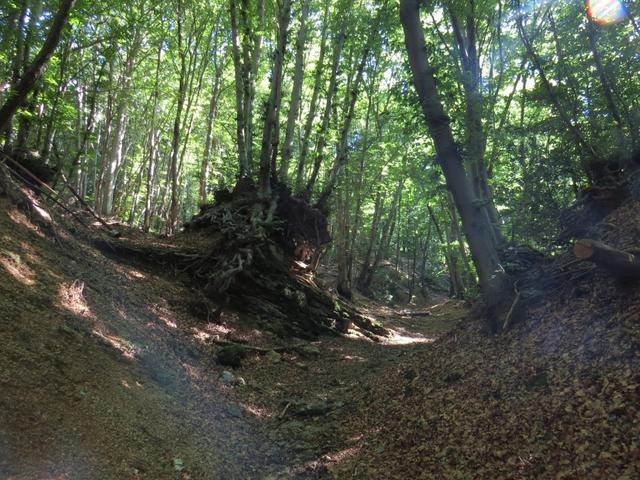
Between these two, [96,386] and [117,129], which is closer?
[96,386]

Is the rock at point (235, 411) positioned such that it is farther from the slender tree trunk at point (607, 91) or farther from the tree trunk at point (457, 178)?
the slender tree trunk at point (607, 91)

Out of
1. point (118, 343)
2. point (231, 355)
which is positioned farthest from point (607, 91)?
point (118, 343)

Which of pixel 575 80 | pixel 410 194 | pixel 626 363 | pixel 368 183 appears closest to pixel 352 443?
pixel 626 363

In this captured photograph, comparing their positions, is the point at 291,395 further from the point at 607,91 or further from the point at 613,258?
the point at 607,91

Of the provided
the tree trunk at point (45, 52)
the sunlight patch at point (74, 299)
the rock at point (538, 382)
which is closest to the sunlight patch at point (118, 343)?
the sunlight patch at point (74, 299)

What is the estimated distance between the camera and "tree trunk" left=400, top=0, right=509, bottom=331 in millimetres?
6391

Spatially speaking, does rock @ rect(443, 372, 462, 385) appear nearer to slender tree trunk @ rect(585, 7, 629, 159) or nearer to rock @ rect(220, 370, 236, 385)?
rock @ rect(220, 370, 236, 385)

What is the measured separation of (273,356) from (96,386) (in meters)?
4.47

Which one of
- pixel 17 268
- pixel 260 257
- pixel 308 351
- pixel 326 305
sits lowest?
pixel 308 351

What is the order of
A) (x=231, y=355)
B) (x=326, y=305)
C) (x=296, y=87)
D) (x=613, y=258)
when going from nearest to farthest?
(x=613, y=258)
(x=231, y=355)
(x=326, y=305)
(x=296, y=87)

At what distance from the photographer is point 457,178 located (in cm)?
650

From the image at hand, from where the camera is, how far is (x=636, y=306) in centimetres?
448

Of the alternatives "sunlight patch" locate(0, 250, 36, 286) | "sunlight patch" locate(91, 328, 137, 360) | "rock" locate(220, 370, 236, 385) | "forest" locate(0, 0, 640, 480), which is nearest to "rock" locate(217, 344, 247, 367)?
"forest" locate(0, 0, 640, 480)

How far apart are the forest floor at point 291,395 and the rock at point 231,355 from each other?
136 millimetres
